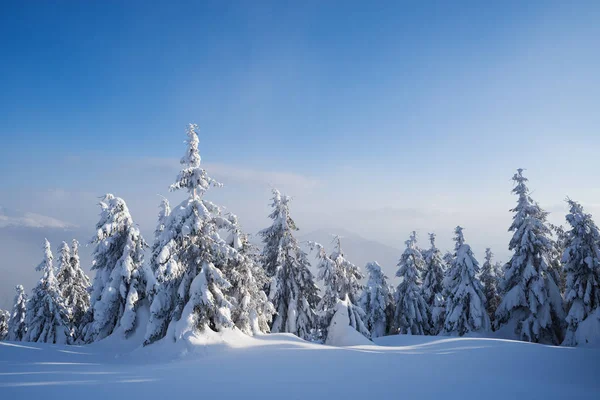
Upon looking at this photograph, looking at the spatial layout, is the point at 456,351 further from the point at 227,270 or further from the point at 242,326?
the point at 227,270

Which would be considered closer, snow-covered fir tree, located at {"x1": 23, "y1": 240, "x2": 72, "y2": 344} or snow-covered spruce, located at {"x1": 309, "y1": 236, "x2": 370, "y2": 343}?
snow-covered spruce, located at {"x1": 309, "y1": 236, "x2": 370, "y2": 343}

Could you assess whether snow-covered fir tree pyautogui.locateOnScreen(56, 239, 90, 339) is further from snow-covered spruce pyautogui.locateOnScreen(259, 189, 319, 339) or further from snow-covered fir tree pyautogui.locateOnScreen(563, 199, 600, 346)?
snow-covered fir tree pyautogui.locateOnScreen(563, 199, 600, 346)

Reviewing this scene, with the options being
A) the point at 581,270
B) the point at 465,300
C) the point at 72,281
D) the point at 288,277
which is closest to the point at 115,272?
the point at 288,277

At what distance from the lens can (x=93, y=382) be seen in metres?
9.31

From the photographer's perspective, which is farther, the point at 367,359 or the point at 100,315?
the point at 100,315

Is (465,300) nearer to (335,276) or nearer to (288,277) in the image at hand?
(335,276)

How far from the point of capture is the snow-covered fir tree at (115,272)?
21.5 meters

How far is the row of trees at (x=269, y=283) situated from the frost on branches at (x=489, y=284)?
6724 mm

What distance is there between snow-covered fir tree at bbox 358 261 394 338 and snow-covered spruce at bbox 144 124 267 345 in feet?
55.7

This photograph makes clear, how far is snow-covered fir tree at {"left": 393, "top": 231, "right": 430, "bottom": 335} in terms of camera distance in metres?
30.5

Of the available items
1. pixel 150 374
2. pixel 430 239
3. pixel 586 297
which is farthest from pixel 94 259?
pixel 586 297

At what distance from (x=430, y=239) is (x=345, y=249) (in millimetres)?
10628

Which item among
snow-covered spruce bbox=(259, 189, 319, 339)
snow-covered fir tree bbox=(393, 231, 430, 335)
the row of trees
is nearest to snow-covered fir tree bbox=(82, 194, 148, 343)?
the row of trees

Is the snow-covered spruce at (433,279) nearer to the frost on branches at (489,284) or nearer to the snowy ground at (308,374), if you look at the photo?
the frost on branches at (489,284)
